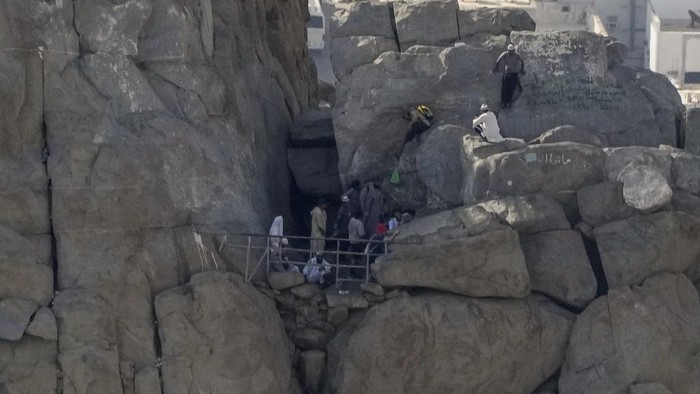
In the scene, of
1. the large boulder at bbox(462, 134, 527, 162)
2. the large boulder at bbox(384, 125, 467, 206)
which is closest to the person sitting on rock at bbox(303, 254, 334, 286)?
the large boulder at bbox(384, 125, 467, 206)

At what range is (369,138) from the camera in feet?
91.0

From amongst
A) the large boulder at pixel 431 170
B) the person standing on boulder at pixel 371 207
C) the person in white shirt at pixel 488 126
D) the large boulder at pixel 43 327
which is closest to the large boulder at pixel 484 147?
the person in white shirt at pixel 488 126

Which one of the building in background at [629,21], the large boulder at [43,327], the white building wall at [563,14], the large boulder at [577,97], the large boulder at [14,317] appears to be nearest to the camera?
the large boulder at [14,317]

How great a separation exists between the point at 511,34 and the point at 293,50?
734cm

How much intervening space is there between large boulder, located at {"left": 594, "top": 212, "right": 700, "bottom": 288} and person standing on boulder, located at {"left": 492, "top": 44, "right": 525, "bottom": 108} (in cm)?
289

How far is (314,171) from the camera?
2909 cm

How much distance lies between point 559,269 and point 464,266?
1430 mm

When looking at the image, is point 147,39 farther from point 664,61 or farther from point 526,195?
point 664,61

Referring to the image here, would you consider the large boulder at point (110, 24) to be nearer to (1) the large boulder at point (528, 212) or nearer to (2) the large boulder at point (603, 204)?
(1) the large boulder at point (528, 212)

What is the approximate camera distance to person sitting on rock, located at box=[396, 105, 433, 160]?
89.9 feet

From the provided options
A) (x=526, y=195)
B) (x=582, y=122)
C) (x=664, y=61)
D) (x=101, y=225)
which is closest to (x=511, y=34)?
(x=582, y=122)

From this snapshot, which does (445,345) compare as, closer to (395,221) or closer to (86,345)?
(395,221)

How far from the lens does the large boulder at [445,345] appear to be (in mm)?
24953

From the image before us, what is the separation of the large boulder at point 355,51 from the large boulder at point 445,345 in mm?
4524
